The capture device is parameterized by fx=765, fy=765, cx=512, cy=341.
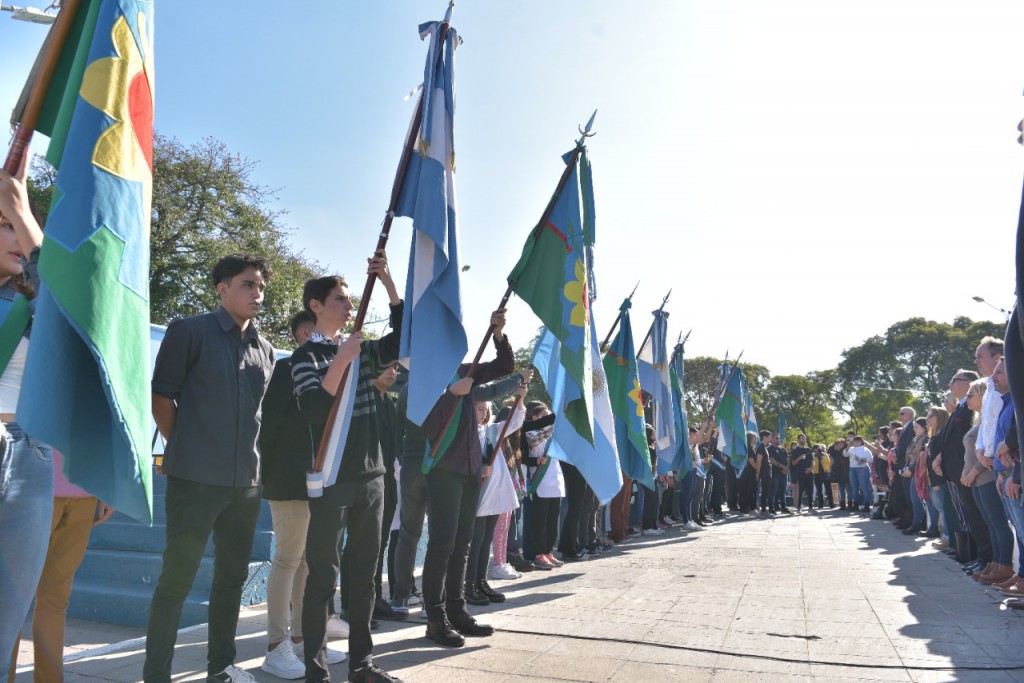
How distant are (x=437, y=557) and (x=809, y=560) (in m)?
6.56

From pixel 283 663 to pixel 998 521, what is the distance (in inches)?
272

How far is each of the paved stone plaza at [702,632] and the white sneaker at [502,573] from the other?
26cm

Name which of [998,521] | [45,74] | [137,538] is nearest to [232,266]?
[45,74]

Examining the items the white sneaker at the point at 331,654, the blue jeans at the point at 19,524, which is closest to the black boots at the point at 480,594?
the white sneaker at the point at 331,654

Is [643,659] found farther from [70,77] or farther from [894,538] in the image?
[894,538]

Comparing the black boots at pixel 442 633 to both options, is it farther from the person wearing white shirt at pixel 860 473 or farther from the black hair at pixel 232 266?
the person wearing white shirt at pixel 860 473

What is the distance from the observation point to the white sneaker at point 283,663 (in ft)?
13.9

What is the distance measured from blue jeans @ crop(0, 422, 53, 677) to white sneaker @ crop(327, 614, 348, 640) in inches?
117

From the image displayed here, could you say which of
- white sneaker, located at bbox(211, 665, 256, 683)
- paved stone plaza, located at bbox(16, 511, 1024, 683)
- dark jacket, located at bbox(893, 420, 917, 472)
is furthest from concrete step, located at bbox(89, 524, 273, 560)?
dark jacket, located at bbox(893, 420, 917, 472)

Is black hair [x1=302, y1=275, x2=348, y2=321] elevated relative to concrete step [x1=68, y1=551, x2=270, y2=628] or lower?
elevated

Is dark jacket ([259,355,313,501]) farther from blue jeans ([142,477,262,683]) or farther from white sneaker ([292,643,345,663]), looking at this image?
white sneaker ([292,643,345,663])

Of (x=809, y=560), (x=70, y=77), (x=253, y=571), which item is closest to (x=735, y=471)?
(x=809, y=560)

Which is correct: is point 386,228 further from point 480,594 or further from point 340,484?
point 480,594

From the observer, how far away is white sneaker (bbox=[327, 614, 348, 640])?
5254mm
